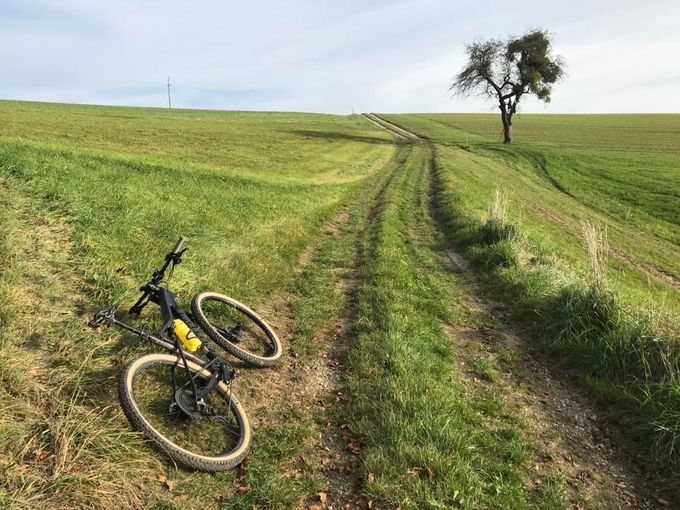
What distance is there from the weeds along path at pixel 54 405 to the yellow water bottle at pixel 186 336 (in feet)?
2.93

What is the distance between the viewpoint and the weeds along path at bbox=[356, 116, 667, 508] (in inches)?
199

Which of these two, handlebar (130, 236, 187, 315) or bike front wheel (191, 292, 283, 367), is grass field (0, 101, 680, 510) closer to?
bike front wheel (191, 292, 283, 367)

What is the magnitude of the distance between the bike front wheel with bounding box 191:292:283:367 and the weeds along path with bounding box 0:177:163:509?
61.7 inches

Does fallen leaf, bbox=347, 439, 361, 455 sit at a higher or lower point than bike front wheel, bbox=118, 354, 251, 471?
lower

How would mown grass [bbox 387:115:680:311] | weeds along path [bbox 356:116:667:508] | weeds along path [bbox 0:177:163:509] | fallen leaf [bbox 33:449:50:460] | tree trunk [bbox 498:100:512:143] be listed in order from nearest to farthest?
weeds along path [bbox 0:177:163:509]
fallen leaf [bbox 33:449:50:460]
weeds along path [bbox 356:116:667:508]
mown grass [bbox 387:115:680:311]
tree trunk [bbox 498:100:512:143]

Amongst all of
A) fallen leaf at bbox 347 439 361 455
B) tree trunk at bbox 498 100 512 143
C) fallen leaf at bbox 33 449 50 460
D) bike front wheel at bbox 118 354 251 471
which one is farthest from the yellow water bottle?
tree trunk at bbox 498 100 512 143

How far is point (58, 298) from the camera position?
688cm

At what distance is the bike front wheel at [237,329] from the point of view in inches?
281

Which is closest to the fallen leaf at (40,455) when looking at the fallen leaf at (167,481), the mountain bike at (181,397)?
the mountain bike at (181,397)

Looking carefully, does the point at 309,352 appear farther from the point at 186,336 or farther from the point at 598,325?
the point at 598,325

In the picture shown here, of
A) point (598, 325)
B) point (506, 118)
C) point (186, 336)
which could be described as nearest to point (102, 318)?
point (186, 336)

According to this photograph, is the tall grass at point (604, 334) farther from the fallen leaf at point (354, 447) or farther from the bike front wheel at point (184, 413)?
the bike front wheel at point (184, 413)

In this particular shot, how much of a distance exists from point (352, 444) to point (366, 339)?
2.67 meters

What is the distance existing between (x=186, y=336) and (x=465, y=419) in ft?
12.6
